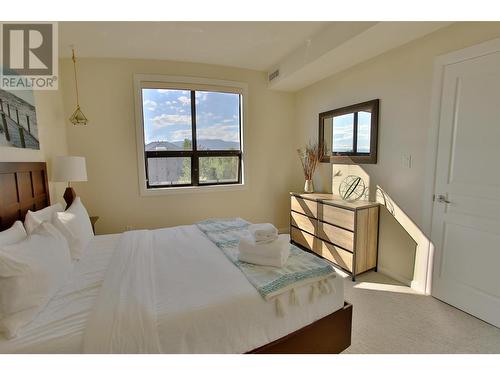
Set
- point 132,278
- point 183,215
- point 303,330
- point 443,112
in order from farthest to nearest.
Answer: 1. point 183,215
2. point 443,112
3. point 132,278
4. point 303,330

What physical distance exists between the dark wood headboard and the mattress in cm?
71

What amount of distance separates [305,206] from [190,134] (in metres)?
1.94

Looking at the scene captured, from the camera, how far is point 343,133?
3.19 m

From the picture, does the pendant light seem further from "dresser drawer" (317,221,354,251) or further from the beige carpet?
the beige carpet

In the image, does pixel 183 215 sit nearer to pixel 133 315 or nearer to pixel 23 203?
pixel 23 203

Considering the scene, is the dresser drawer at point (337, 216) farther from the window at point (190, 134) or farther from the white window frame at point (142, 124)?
the window at point (190, 134)

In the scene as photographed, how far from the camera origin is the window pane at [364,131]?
2.85 m

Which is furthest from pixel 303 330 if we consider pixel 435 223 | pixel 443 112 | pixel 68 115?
pixel 68 115

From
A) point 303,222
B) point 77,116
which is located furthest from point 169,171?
point 303,222

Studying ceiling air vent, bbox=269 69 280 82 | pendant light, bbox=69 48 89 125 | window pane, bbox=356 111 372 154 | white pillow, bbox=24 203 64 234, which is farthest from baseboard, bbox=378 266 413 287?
pendant light, bbox=69 48 89 125

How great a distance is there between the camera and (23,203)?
200 centimetres

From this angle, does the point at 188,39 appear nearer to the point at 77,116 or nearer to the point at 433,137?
the point at 77,116
